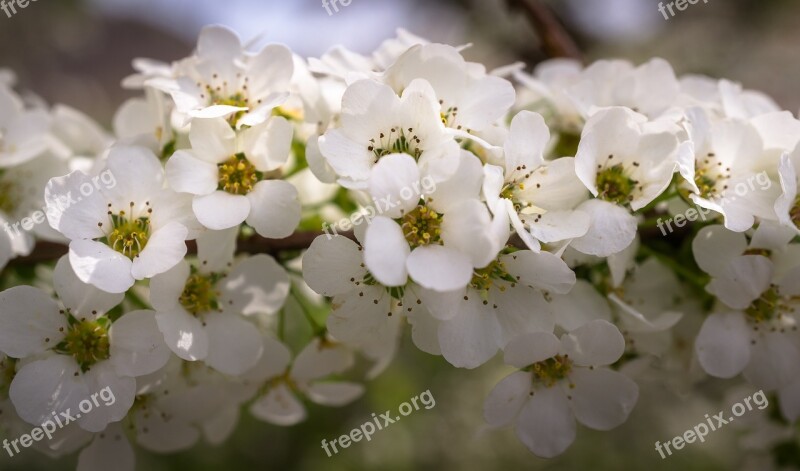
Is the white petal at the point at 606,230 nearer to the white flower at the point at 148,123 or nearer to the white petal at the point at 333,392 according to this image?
the white petal at the point at 333,392

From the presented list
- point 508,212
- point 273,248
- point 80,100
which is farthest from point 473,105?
point 80,100

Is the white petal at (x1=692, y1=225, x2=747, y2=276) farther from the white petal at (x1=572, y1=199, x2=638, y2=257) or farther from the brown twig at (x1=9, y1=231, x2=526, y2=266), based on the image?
the brown twig at (x1=9, y1=231, x2=526, y2=266)

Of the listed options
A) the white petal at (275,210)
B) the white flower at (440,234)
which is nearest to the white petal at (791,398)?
the white flower at (440,234)

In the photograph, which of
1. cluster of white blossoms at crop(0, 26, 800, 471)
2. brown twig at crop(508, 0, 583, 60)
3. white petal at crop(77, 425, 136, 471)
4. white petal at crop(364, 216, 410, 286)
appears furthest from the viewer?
brown twig at crop(508, 0, 583, 60)

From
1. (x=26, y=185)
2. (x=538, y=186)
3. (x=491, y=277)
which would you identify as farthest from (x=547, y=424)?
(x=26, y=185)

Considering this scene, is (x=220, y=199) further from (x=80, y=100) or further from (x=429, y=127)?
(x=80, y=100)

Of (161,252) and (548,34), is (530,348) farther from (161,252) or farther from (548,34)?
(548,34)

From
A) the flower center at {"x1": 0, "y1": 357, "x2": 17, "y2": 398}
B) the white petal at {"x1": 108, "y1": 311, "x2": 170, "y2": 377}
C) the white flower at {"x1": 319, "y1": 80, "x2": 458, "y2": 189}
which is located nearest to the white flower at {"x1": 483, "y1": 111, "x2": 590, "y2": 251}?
the white flower at {"x1": 319, "y1": 80, "x2": 458, "y2": 189}
